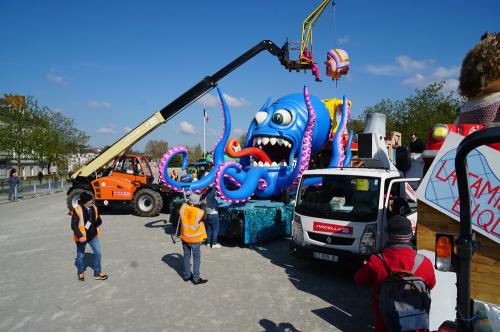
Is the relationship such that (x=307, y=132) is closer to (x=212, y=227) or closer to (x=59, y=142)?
(x=212, y=227)

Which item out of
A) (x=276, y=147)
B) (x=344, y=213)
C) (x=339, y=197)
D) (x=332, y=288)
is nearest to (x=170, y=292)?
(x=332, y=288)

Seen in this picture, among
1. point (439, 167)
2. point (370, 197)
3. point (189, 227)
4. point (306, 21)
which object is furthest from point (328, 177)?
point (306, 21)

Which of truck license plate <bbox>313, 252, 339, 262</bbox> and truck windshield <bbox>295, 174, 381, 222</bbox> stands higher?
truck windshield <bbox>295, 174, 381, 222</bbox>

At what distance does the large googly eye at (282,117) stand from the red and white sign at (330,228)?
4.71 metres

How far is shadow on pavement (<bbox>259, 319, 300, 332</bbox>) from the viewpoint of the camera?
4.44 m

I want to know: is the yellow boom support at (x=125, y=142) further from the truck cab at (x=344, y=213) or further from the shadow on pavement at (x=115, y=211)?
the truck cab at (x=344, y=213)

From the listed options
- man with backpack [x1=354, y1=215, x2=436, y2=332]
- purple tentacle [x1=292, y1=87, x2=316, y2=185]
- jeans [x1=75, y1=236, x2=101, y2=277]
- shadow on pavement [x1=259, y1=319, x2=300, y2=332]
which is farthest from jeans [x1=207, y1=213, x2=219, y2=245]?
man with backpack [x1=354, y1=215, x2=436, y2=332]

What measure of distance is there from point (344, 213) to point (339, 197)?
434 mm

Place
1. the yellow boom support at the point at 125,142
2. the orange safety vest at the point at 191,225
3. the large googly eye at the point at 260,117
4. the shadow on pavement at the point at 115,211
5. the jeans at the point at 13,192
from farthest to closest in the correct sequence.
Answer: the jeans at the point at 13,192, the shadow on pavement at the point at 115,211, the yellow boom support at the point at 125,142, the large googly eye at the point at 260,117, the orange safety vest at the point at 191,225

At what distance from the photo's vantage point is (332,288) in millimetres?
5844

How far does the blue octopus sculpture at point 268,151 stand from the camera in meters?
8.55

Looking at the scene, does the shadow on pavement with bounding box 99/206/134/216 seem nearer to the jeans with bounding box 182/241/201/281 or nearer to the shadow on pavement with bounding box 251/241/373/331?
the shadow on pavement with bounding box 251/241/373/331

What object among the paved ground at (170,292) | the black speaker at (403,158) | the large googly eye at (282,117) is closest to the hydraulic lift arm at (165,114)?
the large googly eye at (282,117)

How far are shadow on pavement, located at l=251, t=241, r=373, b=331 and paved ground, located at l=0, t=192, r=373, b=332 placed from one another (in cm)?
1
